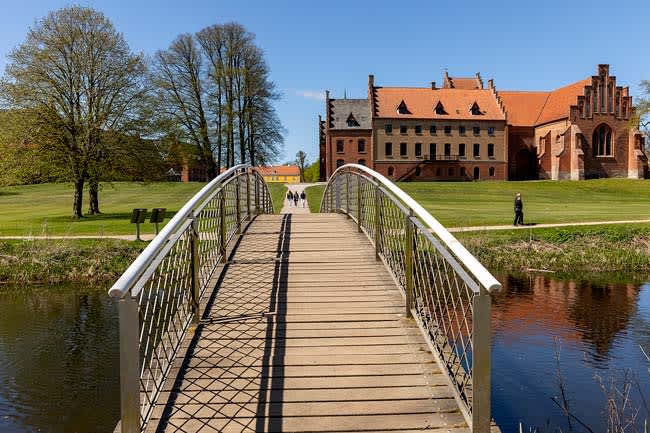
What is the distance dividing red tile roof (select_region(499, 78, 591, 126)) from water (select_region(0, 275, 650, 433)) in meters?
43.7

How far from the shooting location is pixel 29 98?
24250 millimetres

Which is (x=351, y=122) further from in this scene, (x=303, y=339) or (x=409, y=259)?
(x=303, y=339)

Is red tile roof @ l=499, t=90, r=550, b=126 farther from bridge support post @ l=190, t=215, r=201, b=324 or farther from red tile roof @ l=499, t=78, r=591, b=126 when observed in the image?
bridge support post @ l=190, t=215, r=201, b=324

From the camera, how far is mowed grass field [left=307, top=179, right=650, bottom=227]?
29.8 m

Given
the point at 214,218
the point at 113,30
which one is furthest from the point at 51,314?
the point at 113,30

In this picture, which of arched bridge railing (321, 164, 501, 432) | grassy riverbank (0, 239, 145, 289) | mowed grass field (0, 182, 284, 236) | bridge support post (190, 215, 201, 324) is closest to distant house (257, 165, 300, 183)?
mowed grass field (0, 182, 284, 236)

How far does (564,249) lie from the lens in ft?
62.5

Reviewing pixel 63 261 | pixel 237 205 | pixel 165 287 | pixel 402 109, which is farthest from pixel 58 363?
pixel 402 109

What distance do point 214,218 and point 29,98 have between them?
2033 centimetres

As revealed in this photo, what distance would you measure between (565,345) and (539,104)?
179 ft

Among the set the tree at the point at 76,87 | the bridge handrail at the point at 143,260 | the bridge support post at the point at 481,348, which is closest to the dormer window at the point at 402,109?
the tree at the point at 76,87

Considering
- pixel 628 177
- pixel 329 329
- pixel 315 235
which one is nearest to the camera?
pixel 329 329

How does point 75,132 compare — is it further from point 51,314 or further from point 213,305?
point 213,305

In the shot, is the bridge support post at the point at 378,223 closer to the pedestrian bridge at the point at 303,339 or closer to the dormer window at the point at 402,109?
the pedestrian bridge at the point at 303,339
